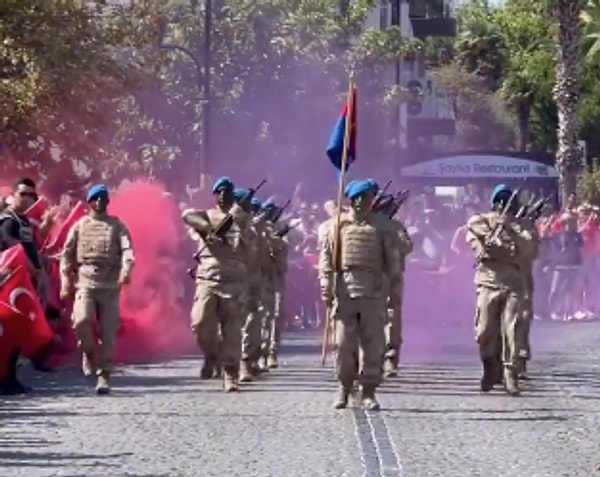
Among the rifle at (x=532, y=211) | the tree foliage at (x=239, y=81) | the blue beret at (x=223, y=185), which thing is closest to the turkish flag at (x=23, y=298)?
the blue beret at (x=223, y=185)

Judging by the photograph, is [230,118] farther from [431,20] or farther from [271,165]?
[431,20]

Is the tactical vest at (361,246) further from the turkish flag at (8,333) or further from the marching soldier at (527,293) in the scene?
the turkish flag at (8,333)

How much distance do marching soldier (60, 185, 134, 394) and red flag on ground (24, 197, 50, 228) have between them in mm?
1114

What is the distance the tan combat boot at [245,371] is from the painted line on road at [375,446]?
3269 mm

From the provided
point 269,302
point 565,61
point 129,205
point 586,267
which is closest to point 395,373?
point 269,302

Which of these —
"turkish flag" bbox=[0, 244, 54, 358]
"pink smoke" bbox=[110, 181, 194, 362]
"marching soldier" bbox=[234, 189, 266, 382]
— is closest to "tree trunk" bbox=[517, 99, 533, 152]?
"pink smoke" bbox=[110, 181, 194, 362]

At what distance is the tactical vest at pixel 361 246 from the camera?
16.8 metres

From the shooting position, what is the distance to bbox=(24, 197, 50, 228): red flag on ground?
19.5 m

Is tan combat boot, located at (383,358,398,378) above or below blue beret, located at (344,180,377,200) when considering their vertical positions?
below

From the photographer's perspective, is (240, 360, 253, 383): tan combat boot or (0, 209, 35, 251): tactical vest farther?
(240, 360, 253, 383): tan combat boot

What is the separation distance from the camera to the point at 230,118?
1790 inches

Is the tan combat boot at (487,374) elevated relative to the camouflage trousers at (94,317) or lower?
lower

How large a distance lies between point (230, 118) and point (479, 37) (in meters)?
38.7

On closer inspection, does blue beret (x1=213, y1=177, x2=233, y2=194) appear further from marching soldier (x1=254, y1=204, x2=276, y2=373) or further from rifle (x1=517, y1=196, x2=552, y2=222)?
rifle (x1=517, y1=196, x2=552, y2=222)
